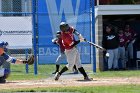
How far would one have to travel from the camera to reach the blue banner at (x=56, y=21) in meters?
19.9

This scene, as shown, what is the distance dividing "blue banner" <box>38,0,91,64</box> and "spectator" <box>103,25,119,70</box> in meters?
1.58

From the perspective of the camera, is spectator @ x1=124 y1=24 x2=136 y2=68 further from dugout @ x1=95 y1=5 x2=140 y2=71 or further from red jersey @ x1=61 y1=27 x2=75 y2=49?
red jersey @ x1=61 y1=27 x2=75 y2=49

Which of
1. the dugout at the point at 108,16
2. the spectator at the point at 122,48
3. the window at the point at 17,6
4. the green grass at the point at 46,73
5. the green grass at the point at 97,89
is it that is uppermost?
the window at the point at 17,6

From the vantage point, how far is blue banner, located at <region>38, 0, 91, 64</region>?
65.3 ft

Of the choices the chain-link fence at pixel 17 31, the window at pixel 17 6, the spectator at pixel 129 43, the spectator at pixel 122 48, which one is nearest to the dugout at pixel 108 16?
the spectator at pixel 129 43

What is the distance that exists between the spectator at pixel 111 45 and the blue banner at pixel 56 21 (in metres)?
1.58

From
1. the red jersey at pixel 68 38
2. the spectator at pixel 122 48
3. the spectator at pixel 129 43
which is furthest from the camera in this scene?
the spectator at pixel 129 43

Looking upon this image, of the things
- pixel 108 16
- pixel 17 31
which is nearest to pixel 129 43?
pixel 108 16

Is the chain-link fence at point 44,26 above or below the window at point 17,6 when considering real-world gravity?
below

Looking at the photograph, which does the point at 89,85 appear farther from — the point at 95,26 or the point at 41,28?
the point at 95,26

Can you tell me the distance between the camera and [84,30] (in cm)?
2011

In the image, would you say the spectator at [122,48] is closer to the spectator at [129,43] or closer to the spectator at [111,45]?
the spectator at [129,43]

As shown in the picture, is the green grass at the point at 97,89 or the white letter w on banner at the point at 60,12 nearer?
the green grass at the point at 97,89

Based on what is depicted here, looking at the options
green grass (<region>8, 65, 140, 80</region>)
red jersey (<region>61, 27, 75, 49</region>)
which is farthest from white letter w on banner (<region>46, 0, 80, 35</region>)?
red jersey (<region>61, 27, 75, 49</region>)
